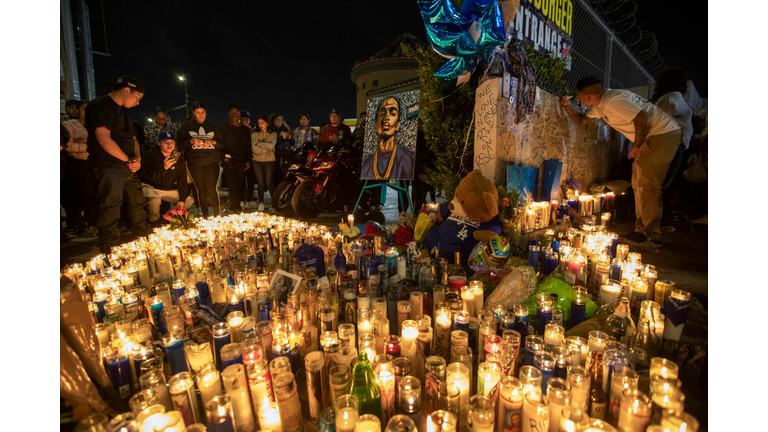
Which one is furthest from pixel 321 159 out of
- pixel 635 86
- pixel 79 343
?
pixel 635 86

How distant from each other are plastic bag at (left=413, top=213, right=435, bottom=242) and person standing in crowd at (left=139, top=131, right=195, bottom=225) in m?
3.80

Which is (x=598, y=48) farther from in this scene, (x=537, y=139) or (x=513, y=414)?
(x=513, y=414)

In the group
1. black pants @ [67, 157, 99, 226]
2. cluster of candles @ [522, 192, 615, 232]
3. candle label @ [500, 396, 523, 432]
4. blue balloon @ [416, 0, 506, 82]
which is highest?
blue balloon @ [416, 0, 506, 82]

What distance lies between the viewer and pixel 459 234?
317cm

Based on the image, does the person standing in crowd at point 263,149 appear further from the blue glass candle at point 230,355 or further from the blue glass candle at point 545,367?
the blue glass candle at point 545,367

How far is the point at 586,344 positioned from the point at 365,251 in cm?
206

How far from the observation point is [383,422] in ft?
4.60

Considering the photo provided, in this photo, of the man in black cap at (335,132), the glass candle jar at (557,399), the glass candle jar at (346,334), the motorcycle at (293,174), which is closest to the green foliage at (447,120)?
the man in black cap at (335,132)

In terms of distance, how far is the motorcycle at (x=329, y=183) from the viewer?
5.79 meters

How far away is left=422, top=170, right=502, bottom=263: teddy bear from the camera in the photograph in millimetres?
3000

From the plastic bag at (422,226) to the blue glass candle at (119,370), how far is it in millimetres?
2738

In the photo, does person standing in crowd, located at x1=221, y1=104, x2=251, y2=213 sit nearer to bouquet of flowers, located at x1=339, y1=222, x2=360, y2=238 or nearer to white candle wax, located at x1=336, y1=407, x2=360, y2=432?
bouquet of flowers, located at x1=339, y1=222, x2=360, y2=238

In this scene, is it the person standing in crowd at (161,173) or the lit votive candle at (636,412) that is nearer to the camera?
the lit votive candle at (636,412)

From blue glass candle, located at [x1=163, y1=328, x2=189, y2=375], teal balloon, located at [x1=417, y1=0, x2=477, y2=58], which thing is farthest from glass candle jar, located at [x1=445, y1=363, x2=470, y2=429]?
teal balloon, located at [x1=417, y1=0, x2=477, y2=58]
